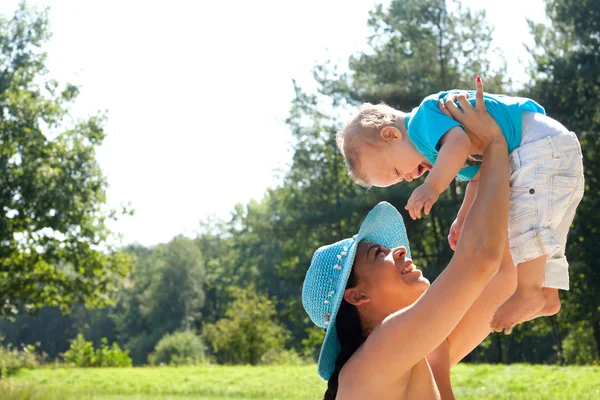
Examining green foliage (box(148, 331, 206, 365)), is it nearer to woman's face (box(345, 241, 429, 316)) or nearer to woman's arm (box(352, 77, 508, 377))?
woman's face (box(345, 241, 429, 316))

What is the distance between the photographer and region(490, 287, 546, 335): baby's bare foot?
2750 mm

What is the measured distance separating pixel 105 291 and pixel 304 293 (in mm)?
26134

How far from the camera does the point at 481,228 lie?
2.29 m

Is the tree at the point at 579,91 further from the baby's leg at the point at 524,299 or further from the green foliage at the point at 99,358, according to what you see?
the baby's leg at the point at 524,299

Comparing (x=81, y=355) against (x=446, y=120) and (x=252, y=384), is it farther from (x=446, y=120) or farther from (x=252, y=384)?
(x=446, y=120)

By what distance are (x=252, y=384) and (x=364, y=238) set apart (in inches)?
547

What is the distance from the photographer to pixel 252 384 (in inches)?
634

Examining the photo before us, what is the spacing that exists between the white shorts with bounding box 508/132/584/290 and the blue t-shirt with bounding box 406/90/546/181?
0.30 ft

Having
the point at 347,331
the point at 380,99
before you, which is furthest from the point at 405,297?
the point at 380,99

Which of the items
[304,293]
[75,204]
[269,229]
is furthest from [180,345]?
[304,293]

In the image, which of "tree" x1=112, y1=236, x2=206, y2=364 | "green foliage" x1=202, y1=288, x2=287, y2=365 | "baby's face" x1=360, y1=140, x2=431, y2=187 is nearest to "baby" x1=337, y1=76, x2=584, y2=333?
"baby's face" x1=360, y1=140, x2=431, y2=187

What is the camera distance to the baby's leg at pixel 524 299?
9.05ft

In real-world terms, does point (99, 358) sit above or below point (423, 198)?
below

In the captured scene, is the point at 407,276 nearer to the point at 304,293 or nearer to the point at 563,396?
the point at 304,293
